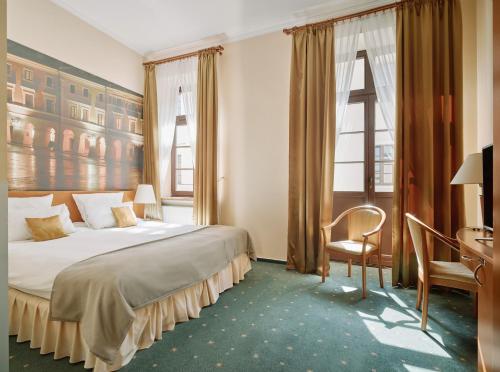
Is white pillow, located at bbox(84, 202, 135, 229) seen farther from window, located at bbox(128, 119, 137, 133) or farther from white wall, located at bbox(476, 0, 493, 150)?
white wall, located at bbox(476, 0, 493, 150)

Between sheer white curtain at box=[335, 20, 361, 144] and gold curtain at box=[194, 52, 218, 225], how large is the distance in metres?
1.79

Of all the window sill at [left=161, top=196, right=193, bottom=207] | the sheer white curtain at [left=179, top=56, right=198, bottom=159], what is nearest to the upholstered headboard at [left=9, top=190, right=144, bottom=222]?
the window sill at [left=161, top=196, right=193, bottom=207]

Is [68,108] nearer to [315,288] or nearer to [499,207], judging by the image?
[315,288]

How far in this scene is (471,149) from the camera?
9.75 ft

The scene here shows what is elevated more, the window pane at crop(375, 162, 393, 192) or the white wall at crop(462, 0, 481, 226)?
the white wall at crop(462, 0, 481, 226)

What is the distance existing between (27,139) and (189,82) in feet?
7.73

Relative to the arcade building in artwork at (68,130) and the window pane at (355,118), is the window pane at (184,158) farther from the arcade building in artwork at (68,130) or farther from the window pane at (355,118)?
the window pane at (355,118)

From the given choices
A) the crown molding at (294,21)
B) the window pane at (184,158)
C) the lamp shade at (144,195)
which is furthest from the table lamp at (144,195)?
the crown molding at (294,21)

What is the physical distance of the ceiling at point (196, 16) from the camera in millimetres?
3359

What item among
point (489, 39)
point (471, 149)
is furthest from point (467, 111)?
point (489, 39)

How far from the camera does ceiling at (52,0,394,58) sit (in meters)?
3.36

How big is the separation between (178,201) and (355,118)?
3.10 m

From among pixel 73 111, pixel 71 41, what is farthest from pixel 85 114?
pixel 71 41

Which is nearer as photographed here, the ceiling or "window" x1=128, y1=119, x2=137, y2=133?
the ceiling
